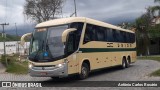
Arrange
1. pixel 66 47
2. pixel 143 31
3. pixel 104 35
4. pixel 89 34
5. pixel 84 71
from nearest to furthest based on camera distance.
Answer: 1. pixel 66 47
2. pixel 84 71
3. pixel 89 34
4. pixel 104 35
5. pixel 143 31

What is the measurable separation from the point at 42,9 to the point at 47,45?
44304 mm

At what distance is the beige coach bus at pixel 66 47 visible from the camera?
1617 centimetres

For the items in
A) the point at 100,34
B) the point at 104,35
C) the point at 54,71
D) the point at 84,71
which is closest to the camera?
the point at 54,71

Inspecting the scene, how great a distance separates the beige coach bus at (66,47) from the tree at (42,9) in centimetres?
3915

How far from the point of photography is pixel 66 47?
1631 cm

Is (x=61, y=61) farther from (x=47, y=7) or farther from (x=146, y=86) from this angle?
(x=47, y=7)

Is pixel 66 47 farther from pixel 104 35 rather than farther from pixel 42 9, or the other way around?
pixel 42 9

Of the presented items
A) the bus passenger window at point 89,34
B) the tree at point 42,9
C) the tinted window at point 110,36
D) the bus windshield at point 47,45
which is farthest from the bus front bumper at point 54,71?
the tree at point 42,9

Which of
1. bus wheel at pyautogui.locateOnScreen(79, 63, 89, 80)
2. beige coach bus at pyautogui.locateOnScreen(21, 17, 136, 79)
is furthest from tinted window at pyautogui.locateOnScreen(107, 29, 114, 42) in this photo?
bus wheel at pyautogui.locateOnScreen(79, 63, 89, 80)

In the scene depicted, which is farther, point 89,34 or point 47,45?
point 89,34

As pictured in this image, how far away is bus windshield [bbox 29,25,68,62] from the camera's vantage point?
16.2m

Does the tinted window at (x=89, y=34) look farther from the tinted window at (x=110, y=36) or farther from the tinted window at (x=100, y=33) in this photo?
the tinted window at (x=110, y=36)

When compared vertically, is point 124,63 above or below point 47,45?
below

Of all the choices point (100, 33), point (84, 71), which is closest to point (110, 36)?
point (100, 33)
